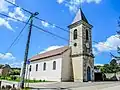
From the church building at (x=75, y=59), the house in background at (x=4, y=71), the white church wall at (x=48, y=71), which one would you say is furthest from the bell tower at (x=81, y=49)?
the house in background at (x=4, y=71)

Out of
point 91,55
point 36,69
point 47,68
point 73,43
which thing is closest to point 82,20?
point 73,43

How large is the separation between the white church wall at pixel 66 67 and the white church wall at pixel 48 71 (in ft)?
2.74

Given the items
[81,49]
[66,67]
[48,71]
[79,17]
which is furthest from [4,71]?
[81,49]

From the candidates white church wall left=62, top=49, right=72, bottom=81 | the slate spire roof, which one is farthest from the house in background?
the slate spire roof

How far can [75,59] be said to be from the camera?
104 feet

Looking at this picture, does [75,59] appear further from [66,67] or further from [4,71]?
[4,71]

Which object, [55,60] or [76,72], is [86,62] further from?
[55,60]

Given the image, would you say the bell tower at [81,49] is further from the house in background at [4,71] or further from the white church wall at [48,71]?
the house in background at [4,71]

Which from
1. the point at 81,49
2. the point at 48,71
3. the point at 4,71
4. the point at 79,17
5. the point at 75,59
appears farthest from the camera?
the point at 4,71

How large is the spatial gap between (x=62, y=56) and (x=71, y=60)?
2672 mm

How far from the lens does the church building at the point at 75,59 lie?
3038 centimetres

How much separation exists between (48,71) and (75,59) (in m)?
6.41

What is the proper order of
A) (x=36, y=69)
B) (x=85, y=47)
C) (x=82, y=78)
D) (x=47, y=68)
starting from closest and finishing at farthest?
(x=82, y=78) → (x=85, y=47) → (x=47, y=68) → (x=36, y=69)

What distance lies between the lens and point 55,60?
3219cm
